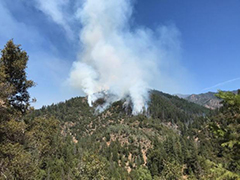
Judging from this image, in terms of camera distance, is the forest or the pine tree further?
the pine tree

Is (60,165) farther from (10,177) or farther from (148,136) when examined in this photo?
(10,177)

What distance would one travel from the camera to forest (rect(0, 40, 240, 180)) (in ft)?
26.2

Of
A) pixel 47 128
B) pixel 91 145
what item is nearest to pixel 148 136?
pixel 91 145

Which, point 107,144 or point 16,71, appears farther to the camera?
point 107,144

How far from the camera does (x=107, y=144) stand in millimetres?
101188

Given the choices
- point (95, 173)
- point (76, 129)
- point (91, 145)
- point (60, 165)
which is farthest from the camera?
point (76, 129)

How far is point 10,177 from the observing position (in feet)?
35.7

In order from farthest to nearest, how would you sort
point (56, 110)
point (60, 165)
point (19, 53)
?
point (56, 110) → point (60, 165) → point (19, 53)

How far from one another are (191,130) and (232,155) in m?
139

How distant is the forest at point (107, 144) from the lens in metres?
7.99

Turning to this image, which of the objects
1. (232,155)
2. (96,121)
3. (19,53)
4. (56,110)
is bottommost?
(232,155)

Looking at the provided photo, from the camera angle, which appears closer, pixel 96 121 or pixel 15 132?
pixel 15 132

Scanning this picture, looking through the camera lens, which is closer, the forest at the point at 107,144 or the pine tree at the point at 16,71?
the forest at the point at 107,144

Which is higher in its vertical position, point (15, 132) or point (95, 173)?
point (15, 132)
